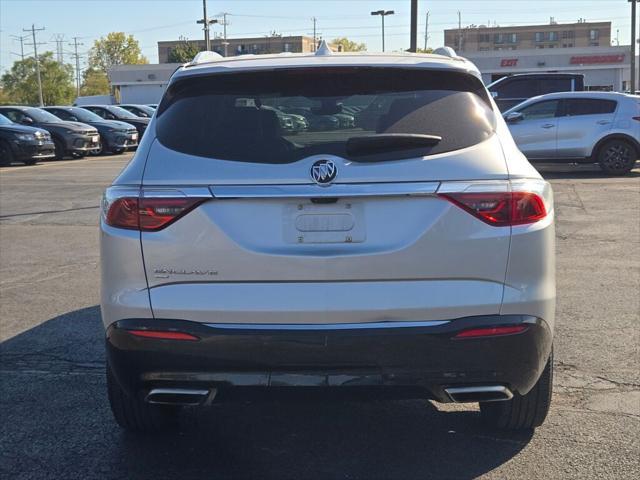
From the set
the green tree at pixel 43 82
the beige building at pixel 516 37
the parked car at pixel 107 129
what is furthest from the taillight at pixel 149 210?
the beige building at pixel 516 37

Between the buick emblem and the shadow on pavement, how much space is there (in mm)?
914

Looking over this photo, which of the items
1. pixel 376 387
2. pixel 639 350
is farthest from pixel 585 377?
pixel 376 387

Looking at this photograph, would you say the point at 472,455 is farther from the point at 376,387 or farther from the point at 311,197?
the point at 311,197

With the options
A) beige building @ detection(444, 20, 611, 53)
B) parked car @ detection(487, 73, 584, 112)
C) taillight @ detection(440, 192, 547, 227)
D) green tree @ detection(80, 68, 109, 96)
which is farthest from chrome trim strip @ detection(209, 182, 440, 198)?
beige building @ detection(444, 20, 611, 53)

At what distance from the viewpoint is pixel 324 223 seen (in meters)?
3.14

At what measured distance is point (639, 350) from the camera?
211 inches

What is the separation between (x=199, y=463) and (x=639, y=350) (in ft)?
10.3

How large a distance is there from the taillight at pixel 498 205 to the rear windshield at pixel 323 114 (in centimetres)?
23

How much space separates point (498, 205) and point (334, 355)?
88 cm

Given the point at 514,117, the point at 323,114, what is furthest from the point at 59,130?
the point at 323,114

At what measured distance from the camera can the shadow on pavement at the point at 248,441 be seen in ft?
12.1

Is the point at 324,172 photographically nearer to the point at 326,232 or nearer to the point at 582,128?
the point at 326,232

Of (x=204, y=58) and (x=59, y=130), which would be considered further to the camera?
(x=59, y=130)

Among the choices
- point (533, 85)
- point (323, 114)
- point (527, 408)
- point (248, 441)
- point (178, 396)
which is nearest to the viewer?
point (178, 396)
